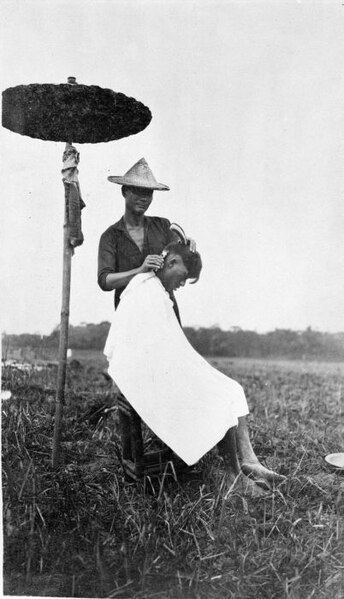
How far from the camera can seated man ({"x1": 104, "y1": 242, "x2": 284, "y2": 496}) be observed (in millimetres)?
3428

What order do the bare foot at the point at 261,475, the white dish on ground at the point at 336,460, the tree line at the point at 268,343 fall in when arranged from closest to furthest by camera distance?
the bare foot at the point at 261,475 → the white dish on ground at the point at 336,460 → the tree line at the point at 268,343

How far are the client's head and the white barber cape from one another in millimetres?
90

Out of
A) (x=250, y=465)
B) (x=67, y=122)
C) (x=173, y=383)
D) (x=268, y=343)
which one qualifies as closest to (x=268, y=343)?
(x=268, y=343)

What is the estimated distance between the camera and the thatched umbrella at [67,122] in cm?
346

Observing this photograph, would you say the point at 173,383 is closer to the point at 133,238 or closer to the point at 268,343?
the point at 133,238

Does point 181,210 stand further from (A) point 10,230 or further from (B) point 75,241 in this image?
(A) point 10,230

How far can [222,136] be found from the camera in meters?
4.41

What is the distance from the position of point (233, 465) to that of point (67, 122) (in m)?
2.44

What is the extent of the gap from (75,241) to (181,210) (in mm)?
1019

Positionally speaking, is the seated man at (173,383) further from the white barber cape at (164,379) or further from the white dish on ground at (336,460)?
the white dish on ground at (336,460)

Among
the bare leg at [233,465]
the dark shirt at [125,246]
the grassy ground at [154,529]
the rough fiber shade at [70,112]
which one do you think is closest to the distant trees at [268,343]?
the grassy ground at [154,529]

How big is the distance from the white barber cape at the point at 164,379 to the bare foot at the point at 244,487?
319mm

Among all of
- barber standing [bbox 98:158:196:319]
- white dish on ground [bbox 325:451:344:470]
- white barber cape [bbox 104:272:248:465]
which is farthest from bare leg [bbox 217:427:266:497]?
barber standing [bbox 98:158:196:319]

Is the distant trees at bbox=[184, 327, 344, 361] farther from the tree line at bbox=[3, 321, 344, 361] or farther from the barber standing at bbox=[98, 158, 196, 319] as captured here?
the barber standing at bbox=[98, 158, 196, 319]
